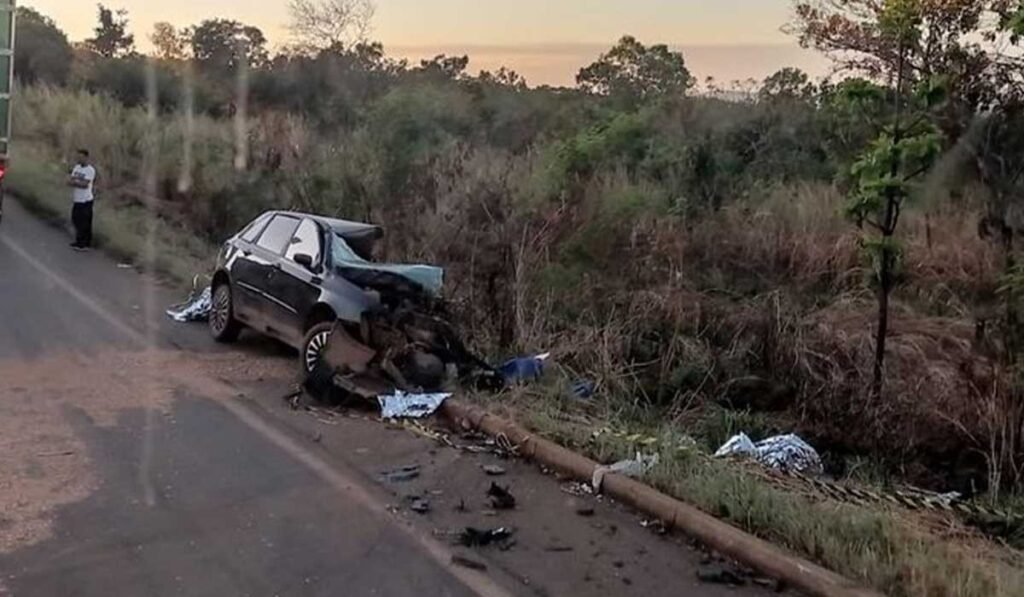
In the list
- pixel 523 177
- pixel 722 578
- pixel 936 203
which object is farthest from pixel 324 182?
pixel 722 578

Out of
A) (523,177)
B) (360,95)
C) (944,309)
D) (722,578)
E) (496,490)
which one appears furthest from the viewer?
(360,95)

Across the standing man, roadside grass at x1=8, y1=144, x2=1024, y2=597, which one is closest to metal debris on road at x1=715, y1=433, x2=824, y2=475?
roadside grass at x1=8, y1=144, x2=1024, y2=597

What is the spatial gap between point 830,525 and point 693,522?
772mm

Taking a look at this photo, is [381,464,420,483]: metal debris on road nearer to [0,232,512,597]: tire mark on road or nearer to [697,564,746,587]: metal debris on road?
[0,232,512,597]: tire mark on road

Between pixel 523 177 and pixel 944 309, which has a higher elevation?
pixel 523 177

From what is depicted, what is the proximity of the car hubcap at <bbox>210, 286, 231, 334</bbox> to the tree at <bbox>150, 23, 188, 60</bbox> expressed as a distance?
42.5 m

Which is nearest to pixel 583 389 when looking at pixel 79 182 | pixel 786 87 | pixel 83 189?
pixel 79 182

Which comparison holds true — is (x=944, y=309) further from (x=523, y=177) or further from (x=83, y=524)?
(x=83, y=524)

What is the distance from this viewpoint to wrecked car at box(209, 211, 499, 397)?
398 inches

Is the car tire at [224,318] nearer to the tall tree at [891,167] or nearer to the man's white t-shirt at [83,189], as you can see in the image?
the tall tree at [891,167]

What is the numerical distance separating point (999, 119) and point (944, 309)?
378cm

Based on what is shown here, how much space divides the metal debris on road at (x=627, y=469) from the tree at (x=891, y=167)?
3.07 meters

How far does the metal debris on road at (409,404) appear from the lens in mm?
9445

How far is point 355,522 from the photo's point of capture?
22.1ft
